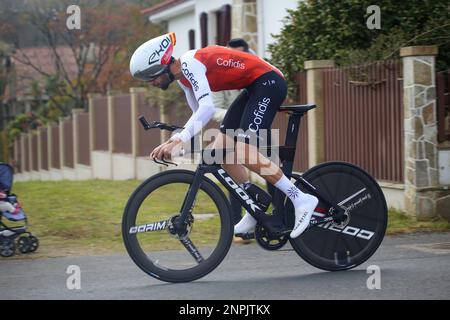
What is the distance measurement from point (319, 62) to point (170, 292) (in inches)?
285

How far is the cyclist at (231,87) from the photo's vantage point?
21.6ft

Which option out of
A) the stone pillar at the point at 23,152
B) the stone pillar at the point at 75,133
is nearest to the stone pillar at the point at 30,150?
the stone pillar at the point at 23,152

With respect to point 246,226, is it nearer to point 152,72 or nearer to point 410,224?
point 152,72

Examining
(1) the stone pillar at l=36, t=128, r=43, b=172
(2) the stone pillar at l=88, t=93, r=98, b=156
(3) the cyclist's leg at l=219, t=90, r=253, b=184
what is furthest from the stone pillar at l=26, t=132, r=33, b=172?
(3) the cyclist's leg at l=219, t=90, r=253, b=184

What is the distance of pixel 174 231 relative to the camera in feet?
21.8

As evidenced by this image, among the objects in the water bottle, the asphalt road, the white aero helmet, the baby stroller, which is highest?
the white aero helmet

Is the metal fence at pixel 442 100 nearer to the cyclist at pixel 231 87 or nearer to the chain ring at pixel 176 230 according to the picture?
the cyclist at pixel 231 87

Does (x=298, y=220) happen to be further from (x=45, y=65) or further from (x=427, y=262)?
(x=45, y=65)

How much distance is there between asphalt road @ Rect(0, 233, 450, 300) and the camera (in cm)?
611

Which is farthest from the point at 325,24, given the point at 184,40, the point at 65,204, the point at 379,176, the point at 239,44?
the point at 184,40

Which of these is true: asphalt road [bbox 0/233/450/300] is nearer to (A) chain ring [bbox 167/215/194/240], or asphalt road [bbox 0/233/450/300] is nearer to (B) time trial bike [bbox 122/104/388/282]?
(B) time trial bike [bbox 122/104/388/282]

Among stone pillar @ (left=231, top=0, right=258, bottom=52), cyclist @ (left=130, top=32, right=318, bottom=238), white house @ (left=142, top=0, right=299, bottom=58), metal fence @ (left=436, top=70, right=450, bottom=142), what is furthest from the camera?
stone pillar @ (left=231, top=0, right=258, bottom=52)

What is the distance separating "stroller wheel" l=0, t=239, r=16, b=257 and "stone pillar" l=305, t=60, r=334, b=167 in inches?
225

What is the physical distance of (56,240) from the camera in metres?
9.67
